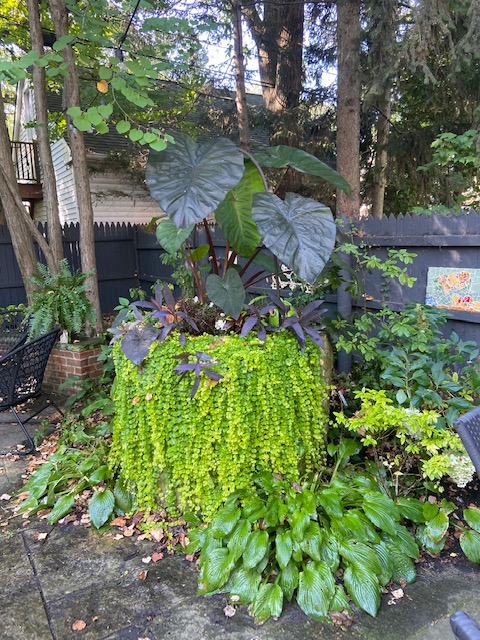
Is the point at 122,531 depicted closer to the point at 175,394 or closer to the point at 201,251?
the point at 175,394

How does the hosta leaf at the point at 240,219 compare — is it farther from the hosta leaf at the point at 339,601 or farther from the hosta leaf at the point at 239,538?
the hosta leaf at the point at 339,601

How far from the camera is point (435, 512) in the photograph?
82.9 inches

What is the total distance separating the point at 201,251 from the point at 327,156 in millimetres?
5992

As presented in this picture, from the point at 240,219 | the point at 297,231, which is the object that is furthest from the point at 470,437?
the point at 240,219

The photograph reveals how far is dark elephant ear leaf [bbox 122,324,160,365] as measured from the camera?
87.5 inches

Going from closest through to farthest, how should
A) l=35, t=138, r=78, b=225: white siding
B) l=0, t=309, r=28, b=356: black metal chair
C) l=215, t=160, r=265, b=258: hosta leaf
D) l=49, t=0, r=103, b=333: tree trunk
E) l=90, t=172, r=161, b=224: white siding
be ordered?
l=215, t=160, r=265, b=258: hosta leaf → l=0, t=309, r=28, b=356: black metal chair → l=49, t=0, r=103, b=333: tree trunk → l=90, t=172, r=161, b=224: white siding → l=35, t=138, r=78, b=225: white siding


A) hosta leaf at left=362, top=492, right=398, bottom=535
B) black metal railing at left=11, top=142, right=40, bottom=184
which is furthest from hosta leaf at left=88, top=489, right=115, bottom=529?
black metal railing at left=11, top=142, right=40, bottom=184

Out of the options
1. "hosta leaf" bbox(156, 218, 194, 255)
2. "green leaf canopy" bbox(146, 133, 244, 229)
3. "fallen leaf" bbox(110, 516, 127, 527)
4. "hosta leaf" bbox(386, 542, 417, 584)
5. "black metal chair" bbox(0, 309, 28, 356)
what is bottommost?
"fallen leaf" bbox(110, 516, 127, 527)

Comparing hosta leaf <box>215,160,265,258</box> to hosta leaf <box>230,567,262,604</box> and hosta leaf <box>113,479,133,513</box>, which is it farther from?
hosta leaf <box>230,567,262,604</box>

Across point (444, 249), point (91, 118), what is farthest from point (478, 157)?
point (91, 118)

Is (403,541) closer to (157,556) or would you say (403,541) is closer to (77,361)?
(157,556)

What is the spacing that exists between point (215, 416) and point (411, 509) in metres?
1.03

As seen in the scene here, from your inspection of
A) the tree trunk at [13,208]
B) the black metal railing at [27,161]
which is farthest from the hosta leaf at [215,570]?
the black metal railing at [27,161]

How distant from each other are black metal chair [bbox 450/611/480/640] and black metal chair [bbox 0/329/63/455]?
2868 millimetres
